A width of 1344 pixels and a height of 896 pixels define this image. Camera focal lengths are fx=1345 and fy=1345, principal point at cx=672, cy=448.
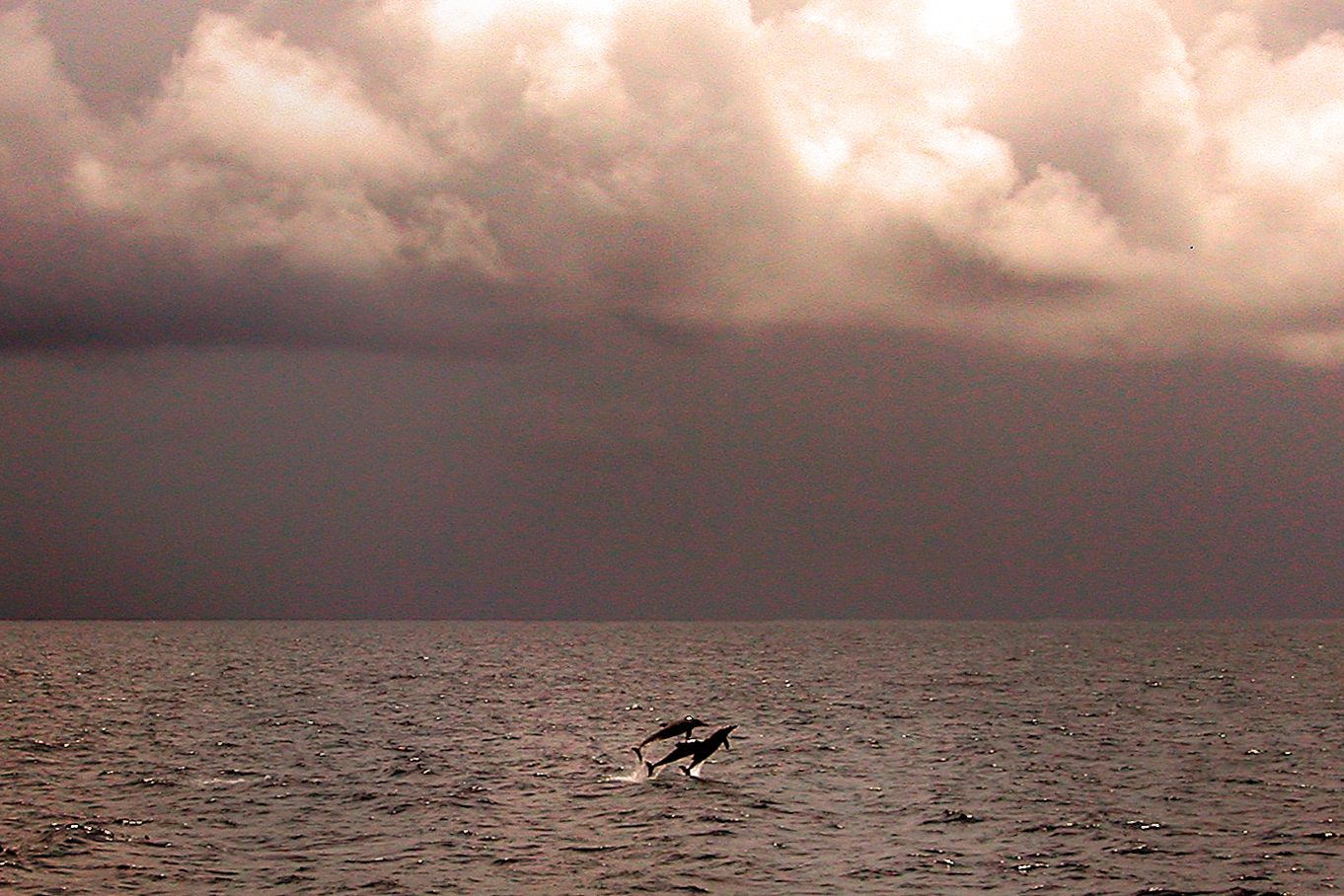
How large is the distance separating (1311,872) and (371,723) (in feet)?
179

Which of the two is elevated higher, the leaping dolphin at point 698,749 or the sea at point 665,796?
the leaping dolphin at point 698,749

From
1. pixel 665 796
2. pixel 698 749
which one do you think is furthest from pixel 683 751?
pixel 665 796

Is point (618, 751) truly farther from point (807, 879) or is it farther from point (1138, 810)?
point (807, 879)

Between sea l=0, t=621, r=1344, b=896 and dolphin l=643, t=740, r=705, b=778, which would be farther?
dolphin l=643, t=740, r=705, b=778

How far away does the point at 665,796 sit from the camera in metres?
46.7

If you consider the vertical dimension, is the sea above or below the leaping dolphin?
below

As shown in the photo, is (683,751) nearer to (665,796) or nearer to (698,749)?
(698,749)

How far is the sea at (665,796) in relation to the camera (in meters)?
34.9

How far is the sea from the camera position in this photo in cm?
3488

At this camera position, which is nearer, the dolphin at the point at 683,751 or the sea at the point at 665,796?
the sea at the point at 665,796

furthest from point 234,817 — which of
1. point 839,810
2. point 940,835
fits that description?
point 940,835

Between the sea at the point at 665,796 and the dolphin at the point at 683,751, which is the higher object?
the dolphin at the point at 683,751

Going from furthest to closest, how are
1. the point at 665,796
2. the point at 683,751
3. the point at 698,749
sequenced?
the point at 698,749
the point at 683,751
the point at 665,796

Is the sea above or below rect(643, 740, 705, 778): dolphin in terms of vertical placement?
below
